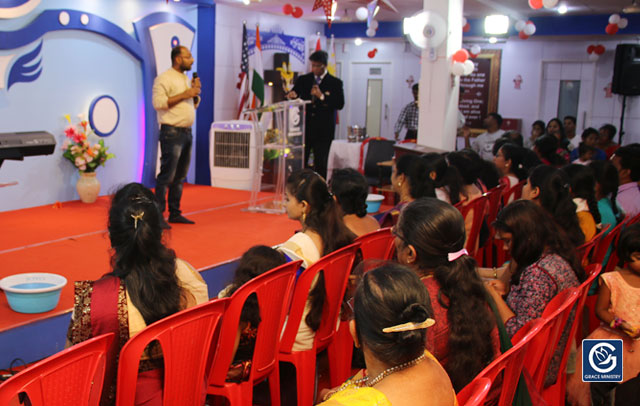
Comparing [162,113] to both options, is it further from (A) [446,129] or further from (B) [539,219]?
(B) [539,219]

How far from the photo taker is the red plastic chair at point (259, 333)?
2.09 meters

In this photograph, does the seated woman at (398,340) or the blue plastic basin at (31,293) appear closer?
the seated woman at (398,340)

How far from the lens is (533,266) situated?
98.7 inches

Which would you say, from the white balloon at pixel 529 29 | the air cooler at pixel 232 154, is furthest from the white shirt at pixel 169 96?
the white balloon at pixel 529 29

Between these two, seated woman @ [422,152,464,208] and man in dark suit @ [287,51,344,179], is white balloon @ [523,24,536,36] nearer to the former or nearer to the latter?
man in dark suit @ [287,51,344,179]

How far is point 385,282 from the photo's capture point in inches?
56.4

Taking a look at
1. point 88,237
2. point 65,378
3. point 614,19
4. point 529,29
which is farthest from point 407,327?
point 614,19

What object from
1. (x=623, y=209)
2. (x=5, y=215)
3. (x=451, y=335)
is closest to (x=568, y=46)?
(x=623, y=209)

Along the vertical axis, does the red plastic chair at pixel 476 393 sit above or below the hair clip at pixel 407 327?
below

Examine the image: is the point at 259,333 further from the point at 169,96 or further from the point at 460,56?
the point at 460,56

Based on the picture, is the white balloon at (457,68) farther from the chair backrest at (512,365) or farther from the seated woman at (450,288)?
the chair backrest at (512,365)

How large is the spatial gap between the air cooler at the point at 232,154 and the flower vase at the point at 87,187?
6.33ft

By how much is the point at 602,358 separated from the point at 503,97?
358 inches

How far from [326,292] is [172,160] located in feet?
10.9
